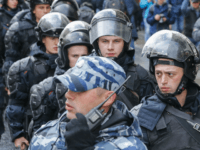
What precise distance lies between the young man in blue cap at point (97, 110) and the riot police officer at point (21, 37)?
4123 mm

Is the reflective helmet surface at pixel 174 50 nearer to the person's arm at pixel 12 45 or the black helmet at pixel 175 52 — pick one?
the black helmet at pixel 175 52

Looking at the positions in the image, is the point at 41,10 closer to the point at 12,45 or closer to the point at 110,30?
the point at 12,45

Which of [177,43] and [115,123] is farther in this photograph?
[177,43]

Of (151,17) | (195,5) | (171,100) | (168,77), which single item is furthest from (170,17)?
(171,100)

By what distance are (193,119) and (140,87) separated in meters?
0.97

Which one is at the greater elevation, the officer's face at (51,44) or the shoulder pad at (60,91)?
the officer's face at (51,44)

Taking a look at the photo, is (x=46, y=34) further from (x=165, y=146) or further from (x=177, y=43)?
(x=165, y=146)

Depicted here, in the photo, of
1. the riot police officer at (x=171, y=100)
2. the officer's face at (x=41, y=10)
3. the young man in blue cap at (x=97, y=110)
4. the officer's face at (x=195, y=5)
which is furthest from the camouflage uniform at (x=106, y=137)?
the officer's face at (x=195, y=5)

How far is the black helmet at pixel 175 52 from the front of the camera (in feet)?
10.4

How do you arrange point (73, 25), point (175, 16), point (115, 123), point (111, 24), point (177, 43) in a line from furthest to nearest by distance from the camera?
1. point (175, 16)
2. point (73, 25)
3. point (111, 24)
4. point (177, 43)
5. point (115, 123)

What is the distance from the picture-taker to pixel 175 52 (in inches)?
126

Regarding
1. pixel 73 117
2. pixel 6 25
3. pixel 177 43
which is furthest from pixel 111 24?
pixel 6 25

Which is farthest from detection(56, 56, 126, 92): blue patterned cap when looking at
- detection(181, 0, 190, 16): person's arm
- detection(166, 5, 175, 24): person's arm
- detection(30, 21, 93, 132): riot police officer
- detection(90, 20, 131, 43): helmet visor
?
detection(166, 5, 175, 24): person's arm

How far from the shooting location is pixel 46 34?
195 inches
